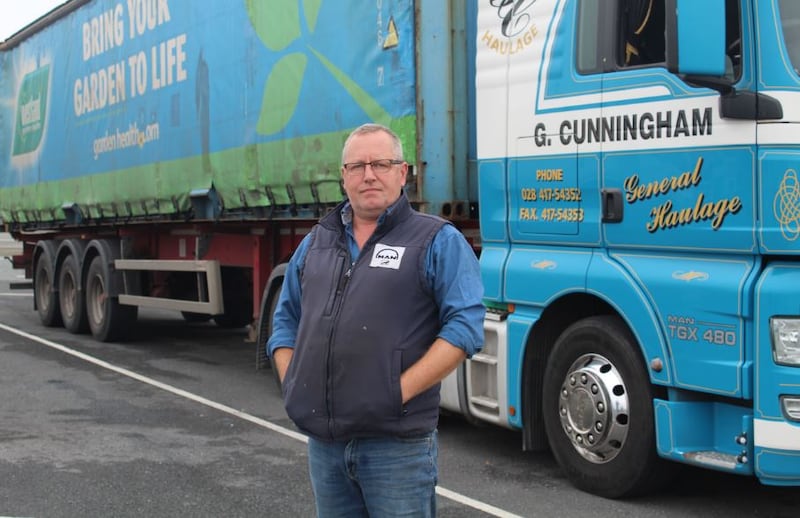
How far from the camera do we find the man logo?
304cm

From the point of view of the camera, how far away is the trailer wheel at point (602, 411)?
17.5 feet

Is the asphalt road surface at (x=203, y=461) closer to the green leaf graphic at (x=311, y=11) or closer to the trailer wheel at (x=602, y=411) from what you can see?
the trailer wheel at (x=602, y=411)

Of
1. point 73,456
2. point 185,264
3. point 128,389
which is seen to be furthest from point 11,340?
point 73,456

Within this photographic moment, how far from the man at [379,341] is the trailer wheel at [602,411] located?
2452 millimetres

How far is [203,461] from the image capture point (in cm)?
662

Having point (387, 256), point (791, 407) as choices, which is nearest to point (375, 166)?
point (387, 256)

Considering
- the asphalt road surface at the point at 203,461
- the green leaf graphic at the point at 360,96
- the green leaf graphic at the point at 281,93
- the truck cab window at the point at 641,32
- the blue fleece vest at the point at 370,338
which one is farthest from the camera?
the green leaf graphic at the point at 281,93

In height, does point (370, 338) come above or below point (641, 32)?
below

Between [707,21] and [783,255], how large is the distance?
3.61 ft

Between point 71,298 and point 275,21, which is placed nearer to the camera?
point 275,21

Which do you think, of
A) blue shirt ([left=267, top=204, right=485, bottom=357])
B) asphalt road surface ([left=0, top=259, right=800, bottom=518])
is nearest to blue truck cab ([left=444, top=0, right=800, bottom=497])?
asphalt road surface ([left=0, top=259, right=800, bottom=518])

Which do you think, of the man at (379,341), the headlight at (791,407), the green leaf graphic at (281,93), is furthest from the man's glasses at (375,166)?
the green leaf graphic at (281,93)

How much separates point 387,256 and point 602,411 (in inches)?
111

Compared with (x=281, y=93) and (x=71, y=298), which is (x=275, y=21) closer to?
(x=281, y=93)
